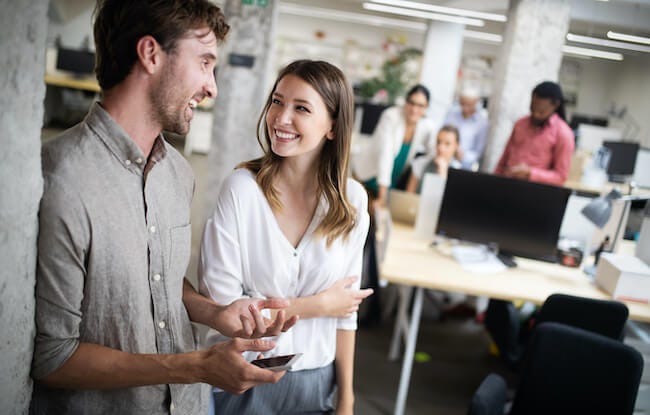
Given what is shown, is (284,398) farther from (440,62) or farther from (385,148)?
(440,62)

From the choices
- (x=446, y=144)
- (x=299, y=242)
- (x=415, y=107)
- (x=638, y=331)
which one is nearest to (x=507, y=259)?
(x=638, y=331)

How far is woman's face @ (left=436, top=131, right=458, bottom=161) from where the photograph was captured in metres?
3.66

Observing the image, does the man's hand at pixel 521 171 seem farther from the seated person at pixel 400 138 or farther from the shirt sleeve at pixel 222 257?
the shirt sleeve at pixel 222 257

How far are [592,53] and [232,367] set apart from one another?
145 inches

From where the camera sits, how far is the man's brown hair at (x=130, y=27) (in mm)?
1030

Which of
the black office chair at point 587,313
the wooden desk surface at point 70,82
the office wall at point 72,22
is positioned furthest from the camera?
the office wall at point 72,22

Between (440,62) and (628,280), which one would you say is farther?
(440,62)

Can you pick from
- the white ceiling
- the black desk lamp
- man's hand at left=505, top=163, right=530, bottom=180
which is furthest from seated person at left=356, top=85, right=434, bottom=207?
the black desk lamp

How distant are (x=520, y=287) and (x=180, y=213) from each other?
2073 mm

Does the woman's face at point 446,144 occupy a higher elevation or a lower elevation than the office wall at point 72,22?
lower

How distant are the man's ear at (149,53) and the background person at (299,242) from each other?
50cm

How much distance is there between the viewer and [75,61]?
9.00 meters

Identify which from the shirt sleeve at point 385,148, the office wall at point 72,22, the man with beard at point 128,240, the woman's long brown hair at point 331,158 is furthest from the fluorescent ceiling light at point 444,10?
Result: the man with beard at point 128,240

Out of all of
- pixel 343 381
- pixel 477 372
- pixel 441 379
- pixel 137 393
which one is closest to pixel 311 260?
pixel 343 381
